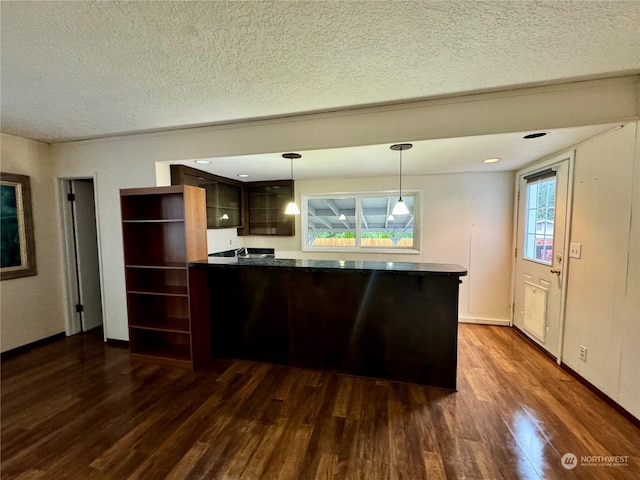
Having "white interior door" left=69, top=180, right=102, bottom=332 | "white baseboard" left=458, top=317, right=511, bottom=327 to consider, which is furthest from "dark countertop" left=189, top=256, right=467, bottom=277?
"white interior door" left=69, top=180, right=102, bottom=332

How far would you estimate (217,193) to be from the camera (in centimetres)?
402

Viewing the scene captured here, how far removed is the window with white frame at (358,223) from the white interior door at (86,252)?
3170 mm

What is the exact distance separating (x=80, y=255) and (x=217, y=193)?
2057 mm

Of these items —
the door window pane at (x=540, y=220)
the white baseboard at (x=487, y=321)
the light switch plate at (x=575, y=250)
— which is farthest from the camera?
the white baseboard at (x=487, y=321)

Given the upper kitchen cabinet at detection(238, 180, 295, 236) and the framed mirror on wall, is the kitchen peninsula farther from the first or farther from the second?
the framed mirror on wall

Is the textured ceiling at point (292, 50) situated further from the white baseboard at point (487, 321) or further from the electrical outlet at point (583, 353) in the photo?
the white baseboard at point (487, 321)

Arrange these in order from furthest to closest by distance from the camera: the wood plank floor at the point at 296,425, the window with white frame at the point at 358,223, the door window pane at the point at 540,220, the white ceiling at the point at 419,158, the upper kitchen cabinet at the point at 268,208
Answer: the upper kitchen cabinet at the point at 268,208, the window with white frame at the point at 358,223, the door window pane at the point at 540,220, the white ceiling at the point at 419,158, the wood plank floor at the point at 296,425

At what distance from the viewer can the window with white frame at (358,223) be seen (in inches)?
169

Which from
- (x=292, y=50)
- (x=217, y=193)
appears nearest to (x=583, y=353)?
(x=292, y=50)

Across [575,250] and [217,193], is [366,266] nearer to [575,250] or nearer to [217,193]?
[575,250]

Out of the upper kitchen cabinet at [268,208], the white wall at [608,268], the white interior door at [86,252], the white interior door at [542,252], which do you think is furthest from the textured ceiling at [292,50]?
the upper kitchen cabinet at [268,208]

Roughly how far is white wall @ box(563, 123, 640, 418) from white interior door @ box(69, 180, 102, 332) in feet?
19.6

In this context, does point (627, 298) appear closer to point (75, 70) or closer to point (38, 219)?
point (75, 70)

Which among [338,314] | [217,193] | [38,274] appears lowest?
[338,314]
